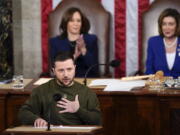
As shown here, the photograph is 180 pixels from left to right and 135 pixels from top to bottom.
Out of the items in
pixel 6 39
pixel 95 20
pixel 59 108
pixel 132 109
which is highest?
pixel 95 20

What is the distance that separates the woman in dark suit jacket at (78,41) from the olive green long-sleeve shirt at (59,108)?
2.28m

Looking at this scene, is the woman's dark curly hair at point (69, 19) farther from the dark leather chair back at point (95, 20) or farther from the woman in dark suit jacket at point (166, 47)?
the woman in dark suit jacket at point (166, 47)

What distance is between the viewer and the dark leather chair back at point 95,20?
22.7 ft

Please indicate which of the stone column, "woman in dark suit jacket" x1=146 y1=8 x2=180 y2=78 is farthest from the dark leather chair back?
"woman in dark suit jacket" x1=146 y1=8 x2=180 y2=78

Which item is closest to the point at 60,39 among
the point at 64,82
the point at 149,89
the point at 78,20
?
the point at 78,20

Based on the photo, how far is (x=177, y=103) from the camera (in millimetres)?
4902

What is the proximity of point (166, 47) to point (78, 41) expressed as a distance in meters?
1.09

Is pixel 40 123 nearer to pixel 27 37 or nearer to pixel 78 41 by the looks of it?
pixel 78 41

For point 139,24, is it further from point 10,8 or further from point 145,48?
point 10,8

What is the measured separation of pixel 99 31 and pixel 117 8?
0.47 m

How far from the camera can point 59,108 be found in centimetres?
432

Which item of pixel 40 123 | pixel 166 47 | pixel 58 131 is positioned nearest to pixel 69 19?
pixel 166 47

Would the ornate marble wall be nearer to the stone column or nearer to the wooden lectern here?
the stone column

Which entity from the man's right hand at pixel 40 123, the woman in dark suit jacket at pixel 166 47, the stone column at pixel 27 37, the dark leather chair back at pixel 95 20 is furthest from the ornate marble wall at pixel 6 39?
the man's right hand at pixel 40 123
